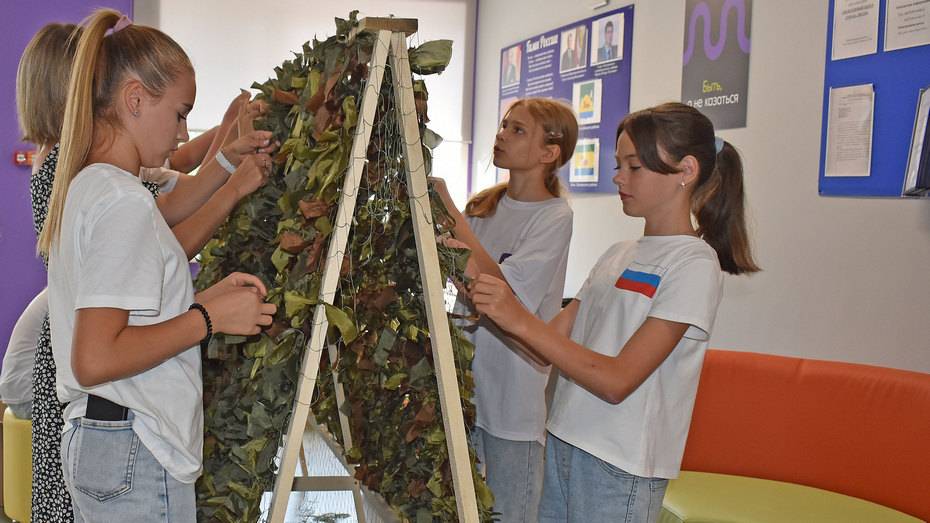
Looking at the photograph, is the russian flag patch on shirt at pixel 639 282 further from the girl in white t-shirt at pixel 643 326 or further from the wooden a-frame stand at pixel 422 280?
the wooden a-frame stand at pixel 422 280

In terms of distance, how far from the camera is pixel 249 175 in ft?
5.74

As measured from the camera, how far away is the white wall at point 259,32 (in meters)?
6.06

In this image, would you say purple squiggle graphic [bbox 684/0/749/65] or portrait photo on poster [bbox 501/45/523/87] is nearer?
purple squiggle graphic [bbox 684/0/749/65]

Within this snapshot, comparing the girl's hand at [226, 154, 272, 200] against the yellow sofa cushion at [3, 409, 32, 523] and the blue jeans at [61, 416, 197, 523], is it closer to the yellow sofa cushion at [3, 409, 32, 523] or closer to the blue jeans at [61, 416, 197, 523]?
the blue jeans at [61, 416, 197, 523]

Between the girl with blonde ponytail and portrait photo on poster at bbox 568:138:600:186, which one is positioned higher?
portrait photo on poster at bbox 568:138:600:186

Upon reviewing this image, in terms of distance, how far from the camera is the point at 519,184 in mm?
2594

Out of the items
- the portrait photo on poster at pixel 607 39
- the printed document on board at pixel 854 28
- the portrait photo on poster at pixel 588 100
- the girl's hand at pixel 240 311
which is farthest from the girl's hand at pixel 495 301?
the portrait photo on poster at pixel 588 100

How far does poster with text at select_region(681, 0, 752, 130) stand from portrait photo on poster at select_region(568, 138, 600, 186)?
86 centimetres

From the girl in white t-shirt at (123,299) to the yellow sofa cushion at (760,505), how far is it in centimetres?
175

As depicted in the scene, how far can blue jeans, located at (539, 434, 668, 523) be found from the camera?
169cm

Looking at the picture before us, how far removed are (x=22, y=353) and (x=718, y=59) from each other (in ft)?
9.11

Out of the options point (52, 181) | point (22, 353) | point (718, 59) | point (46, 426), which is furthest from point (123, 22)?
point (718, 59)

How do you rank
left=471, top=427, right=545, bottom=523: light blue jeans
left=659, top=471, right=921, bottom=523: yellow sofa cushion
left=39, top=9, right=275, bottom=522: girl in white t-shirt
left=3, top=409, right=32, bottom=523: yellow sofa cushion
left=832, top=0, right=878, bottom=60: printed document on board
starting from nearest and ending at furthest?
left=39, top=9, right=275, bottom=522: girl in white t-shirt < left=471, top=427, right=545, bottom=523: light blue jeans < left=659, top=471, right=921, bottom=523: yellow sofa cushion < left=832, top=0, right=878, bottom=60: printed document on board < left=3, top=409, right=32, bottom=523: yellow sofa cushion

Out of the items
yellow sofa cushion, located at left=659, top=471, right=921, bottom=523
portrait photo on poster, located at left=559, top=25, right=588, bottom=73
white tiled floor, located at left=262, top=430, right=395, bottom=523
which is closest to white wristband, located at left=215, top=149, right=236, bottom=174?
white tiled floor, located at left=262, top=430, right=395, bottom=523
